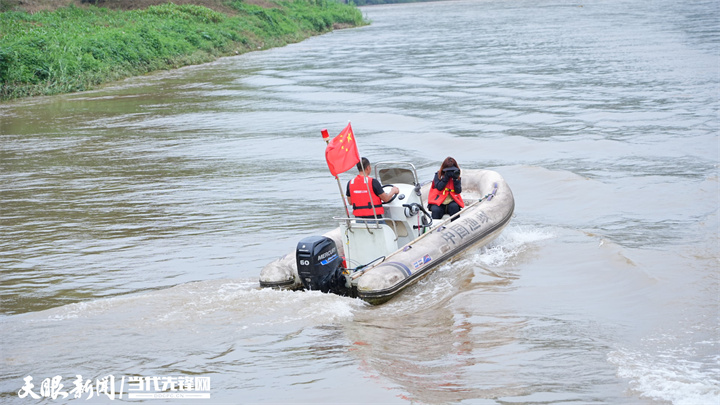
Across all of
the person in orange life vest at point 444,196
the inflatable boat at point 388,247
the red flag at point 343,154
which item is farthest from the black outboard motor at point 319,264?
the person in orange life vest at point 444,196

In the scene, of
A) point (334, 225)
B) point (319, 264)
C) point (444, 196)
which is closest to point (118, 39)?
point (334, 225)

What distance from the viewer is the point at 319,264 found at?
26.4 ft

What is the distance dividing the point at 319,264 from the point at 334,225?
330cm

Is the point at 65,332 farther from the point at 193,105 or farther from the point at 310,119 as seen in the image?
the point at 193,105

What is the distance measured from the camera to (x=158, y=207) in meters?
12.5

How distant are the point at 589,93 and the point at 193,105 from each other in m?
11.7

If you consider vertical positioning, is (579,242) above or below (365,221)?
below

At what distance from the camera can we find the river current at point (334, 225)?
6.34m

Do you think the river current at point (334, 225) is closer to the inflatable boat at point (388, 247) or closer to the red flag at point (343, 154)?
the inflatable boat at point (388, 247)

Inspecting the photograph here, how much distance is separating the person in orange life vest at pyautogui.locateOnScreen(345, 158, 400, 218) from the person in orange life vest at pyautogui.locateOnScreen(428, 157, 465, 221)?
140 cm

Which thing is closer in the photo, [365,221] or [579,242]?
[365,221]

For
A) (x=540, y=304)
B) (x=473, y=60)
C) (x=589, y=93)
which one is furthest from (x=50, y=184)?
(x=473, y=60)

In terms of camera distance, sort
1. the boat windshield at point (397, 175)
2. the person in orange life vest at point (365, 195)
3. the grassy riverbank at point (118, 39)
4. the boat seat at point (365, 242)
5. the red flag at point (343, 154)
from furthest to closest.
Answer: the grassy riverbank at point (118, 39) → the boat windshield at point (397, 175) → the boat seat at point (365, 242) → the person in orange life vest at point (365, 195) → the red flag at point (343, 154)

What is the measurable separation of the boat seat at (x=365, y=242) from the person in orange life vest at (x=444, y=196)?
4.30ft
